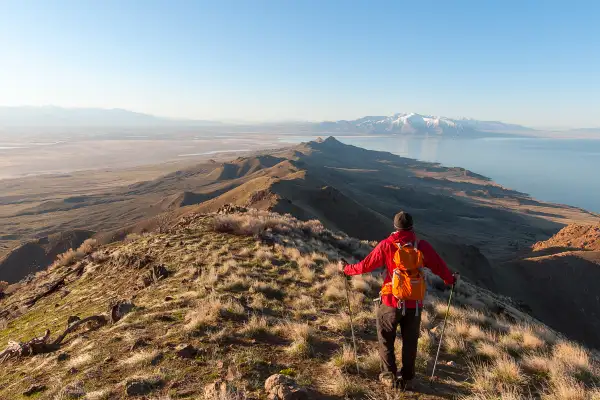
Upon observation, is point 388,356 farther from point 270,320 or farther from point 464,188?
point 464,188

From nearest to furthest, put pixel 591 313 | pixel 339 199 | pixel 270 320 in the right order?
1. pixel 270 320
2. pixel 591 313
3. pixel 339 199

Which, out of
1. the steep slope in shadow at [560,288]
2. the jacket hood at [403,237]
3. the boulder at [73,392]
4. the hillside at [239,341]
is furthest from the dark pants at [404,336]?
the steep slope in shadow at [560,288]

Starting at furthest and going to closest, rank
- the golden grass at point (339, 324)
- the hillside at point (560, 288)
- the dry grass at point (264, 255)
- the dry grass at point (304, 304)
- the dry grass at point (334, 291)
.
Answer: the hillside at point (560, 288), the dry grass at point (264, 255), the dry grass at point (334, 291), the dry grass at point (304, 304), the golden grass at point (339, 324)

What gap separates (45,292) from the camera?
1302cm

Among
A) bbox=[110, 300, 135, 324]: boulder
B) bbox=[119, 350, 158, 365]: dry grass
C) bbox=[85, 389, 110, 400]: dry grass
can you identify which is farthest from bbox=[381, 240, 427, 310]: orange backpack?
bbox=[110, 300, 135, 324]: boulder

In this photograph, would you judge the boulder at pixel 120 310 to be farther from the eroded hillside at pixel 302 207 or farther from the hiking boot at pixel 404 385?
the eroded hillside at pixel 302 207

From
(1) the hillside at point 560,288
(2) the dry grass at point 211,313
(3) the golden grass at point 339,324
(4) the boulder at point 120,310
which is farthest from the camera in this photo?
(1) the hillside at point 560,288

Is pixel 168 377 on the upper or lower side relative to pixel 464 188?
upper

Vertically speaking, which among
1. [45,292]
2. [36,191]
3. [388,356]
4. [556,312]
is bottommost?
[36,191]

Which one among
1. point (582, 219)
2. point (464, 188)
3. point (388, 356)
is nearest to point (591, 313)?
point (388, 356)

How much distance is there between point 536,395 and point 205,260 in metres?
9.68

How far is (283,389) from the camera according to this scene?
4543mm

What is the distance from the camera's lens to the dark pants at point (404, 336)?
195 inches

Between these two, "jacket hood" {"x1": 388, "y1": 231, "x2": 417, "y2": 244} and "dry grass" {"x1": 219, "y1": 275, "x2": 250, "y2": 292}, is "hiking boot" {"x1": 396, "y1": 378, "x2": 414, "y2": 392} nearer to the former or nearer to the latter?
"jacket hood" {"x1": 388, "y1": 231, "x2": 417, "y2": 244}
